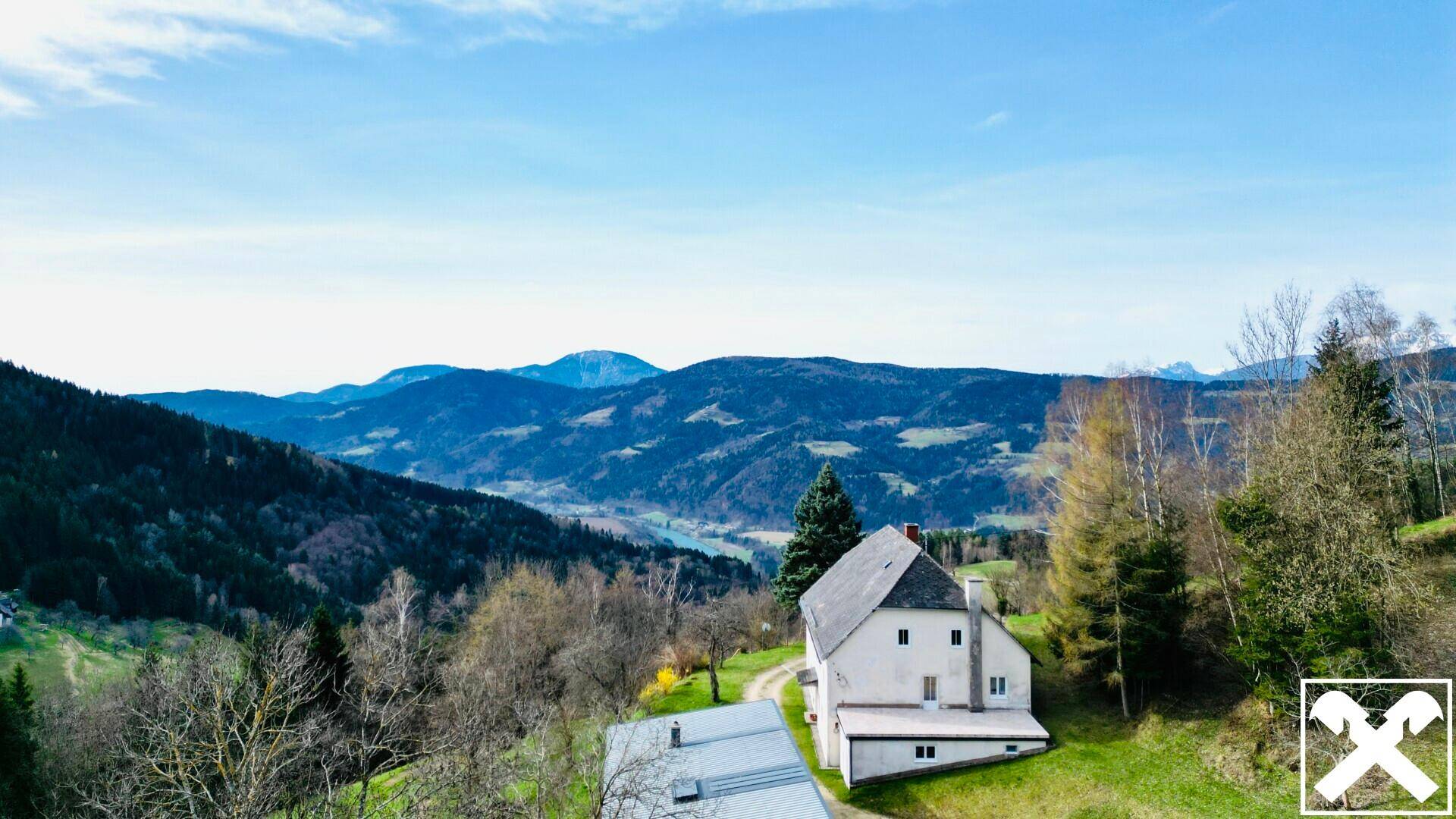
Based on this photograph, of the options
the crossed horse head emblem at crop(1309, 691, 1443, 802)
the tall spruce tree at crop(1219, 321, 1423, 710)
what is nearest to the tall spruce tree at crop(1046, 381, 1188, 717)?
the tall spruce tree at crop(1219, 321, 1423, 710)

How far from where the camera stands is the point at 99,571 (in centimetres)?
10600

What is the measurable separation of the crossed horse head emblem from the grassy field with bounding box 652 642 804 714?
93.5 ft

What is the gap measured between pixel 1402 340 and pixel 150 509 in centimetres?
15694

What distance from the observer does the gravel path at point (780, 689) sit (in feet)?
115

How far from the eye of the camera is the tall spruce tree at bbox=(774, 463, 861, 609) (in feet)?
201

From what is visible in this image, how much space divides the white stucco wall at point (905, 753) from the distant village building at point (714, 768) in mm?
4480

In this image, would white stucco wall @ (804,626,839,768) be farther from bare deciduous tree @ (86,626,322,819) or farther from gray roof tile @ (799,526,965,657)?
bare deciduous tree @ (86,626,322,819)

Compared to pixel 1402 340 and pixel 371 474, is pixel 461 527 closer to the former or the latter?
pixel 371 474

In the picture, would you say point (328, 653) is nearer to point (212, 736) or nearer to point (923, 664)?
point (212, 736)

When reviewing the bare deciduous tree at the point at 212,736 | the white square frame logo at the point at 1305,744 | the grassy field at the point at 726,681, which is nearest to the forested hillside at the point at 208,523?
the bare deciduous tree at the point at 212,736

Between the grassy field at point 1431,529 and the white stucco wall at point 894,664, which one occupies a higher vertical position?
the grassy field at point 1431,529

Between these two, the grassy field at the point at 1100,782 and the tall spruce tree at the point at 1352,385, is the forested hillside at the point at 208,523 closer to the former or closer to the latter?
the grassy field at the point at 1100,782

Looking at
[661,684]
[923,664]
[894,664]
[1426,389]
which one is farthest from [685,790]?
[1426,389]

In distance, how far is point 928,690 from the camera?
1558 inches
